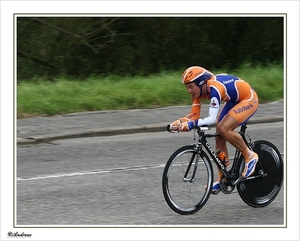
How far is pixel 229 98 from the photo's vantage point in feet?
25.5

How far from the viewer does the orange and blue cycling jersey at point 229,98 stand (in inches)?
295

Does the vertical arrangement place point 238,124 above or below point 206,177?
above

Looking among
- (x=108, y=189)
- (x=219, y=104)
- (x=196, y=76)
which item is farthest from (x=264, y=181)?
(x=108, y=189)

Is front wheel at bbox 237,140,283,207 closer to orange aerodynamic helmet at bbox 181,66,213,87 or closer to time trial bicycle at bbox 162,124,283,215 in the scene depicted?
time trial bicycle at bbox 162,124,283,215

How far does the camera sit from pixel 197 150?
7.71 meters

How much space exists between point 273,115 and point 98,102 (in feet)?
12.9

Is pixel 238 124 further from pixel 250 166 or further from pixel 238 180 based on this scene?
pixel 238 180

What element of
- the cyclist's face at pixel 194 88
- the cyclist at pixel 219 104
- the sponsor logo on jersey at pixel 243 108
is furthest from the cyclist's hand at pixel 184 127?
the sponsor logo on jersey at pixel 243 108

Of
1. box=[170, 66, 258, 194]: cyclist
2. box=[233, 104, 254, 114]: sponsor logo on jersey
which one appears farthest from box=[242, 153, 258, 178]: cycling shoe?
box=[233, 104, 254, 114]: sponsor logo on jersey

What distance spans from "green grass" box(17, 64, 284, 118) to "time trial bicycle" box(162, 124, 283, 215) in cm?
761

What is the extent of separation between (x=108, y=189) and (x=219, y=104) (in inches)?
91.3

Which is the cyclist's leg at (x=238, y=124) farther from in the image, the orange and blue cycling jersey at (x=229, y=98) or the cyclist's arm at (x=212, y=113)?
the cyclist's arm at (x=212, y=113)

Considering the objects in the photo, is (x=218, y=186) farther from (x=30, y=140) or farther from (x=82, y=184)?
(x=30, y=140)

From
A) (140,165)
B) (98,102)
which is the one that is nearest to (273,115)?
(98,102)
